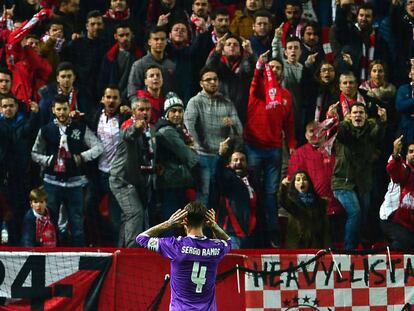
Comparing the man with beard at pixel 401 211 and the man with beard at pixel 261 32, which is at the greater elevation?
the man with beard at pixel 261 32

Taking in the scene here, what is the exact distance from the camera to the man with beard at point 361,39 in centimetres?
1581

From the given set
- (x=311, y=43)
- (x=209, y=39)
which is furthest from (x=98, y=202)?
(x=311, y=43)

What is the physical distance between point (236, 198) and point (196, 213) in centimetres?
367

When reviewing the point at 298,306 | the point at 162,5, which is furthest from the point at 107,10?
the point at 298,306

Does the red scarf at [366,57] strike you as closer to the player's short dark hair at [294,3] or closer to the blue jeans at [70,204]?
the player's short dark hair at [294,3]

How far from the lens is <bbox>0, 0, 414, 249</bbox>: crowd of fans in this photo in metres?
13.5

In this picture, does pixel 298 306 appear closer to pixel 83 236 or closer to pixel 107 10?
pixel 83 236

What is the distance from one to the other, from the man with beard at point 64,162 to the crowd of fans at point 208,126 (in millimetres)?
16

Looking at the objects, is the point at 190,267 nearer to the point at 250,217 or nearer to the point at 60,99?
the point at 250,217

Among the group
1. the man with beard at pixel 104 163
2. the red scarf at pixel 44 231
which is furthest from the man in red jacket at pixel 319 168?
the red scarf at pixel 44 231

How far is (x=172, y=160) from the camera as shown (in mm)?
13602

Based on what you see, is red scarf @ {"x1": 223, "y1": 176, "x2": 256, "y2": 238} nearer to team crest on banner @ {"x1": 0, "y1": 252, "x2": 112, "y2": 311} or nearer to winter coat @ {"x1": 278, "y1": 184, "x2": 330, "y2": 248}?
winter coat @ {"x1": 278, "y1": 184, "x2": 330, "y2": 248}

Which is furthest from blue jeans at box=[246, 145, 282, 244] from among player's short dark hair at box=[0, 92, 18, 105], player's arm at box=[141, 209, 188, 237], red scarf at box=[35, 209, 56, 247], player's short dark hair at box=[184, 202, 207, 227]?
player's short dark hair at box=[184, 202, 207, 227]

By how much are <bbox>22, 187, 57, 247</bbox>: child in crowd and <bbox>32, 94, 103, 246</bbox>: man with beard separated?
5.0 inches
